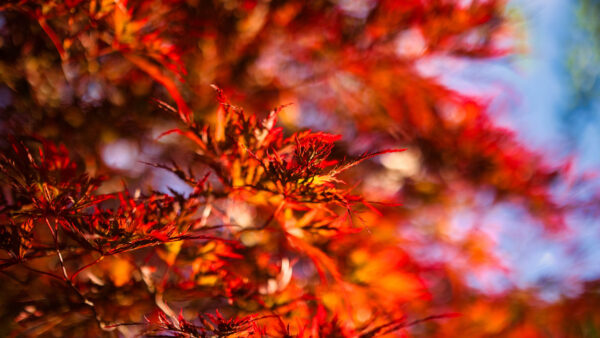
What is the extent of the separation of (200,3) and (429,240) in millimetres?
1660

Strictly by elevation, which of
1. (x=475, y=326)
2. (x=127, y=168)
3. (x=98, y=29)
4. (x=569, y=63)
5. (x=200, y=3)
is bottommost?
(x=127, y=168)

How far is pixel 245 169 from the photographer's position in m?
0.74

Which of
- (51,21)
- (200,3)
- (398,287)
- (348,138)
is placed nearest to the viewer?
(51,21)

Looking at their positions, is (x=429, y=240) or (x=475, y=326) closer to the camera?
(x=475, y=326)

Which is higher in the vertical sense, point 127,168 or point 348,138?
point 348,138

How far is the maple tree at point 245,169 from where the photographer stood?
68 centimetres

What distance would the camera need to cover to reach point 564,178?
1894 millimetres

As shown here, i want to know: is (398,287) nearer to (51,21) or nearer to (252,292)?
(252,292)

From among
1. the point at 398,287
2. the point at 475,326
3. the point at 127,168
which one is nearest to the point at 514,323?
the point at 475,326

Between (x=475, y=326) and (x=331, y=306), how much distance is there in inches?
47.8

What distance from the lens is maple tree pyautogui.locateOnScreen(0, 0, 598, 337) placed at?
26.9 inches

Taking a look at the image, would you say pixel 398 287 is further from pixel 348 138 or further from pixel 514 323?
pixel 514 323

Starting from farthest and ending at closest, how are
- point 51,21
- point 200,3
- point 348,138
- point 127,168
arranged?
point 348,138 < point 127,168 < point 200,3 < point 51,21

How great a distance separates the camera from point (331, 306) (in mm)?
1095
